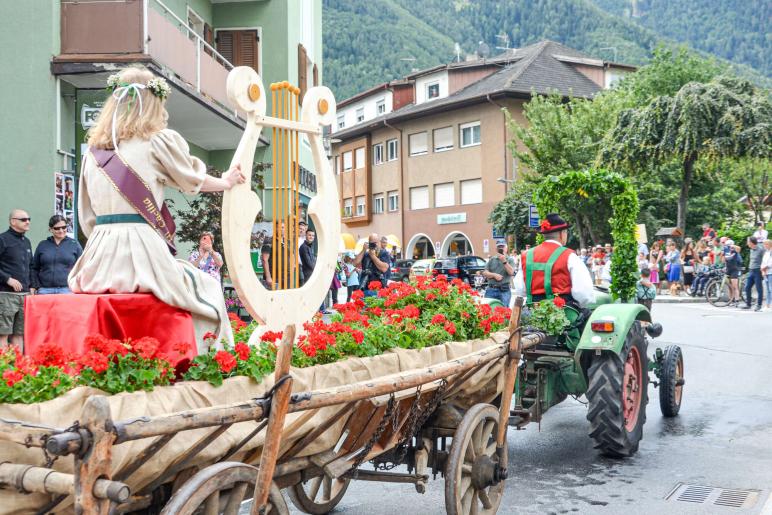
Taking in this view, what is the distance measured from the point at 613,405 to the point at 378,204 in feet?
166

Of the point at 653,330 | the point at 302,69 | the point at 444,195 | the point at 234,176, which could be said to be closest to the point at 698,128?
the point at 302,69

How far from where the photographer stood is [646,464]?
6660mm

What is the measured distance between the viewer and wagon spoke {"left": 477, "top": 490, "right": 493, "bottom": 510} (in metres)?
4.87

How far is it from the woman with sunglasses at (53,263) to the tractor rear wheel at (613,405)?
635 centimetres

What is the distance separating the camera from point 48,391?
2982 mm

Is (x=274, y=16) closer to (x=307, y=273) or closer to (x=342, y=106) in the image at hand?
(x=307, y=273)

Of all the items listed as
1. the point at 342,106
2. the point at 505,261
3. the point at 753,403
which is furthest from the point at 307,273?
the point at 342,106

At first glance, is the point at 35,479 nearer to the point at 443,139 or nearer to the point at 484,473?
the point at 484,473

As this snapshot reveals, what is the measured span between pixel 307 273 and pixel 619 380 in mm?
7030

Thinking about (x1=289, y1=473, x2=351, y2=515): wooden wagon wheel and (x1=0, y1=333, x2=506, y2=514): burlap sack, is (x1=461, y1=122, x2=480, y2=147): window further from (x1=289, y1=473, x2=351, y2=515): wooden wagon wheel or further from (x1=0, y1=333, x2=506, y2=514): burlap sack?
(x1=0, y1=333, x2=506, y2=514): burlap sack

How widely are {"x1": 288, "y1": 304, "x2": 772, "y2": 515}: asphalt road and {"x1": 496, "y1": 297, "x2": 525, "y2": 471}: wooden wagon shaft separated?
0.60 m

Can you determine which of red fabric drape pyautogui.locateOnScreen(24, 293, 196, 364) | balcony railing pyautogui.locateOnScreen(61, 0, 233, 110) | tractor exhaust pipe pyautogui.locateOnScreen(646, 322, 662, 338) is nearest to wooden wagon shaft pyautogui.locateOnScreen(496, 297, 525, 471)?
red fabric drape pyautogui.locateOnScreen(24, 293, 196, 364)

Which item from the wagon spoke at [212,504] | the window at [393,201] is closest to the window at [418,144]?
the window at [393,201]

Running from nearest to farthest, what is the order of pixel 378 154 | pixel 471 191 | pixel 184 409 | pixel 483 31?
1. pixel 184 409
2. pixel 471 191
3. pixel 378 154
4. pixel 483 31
